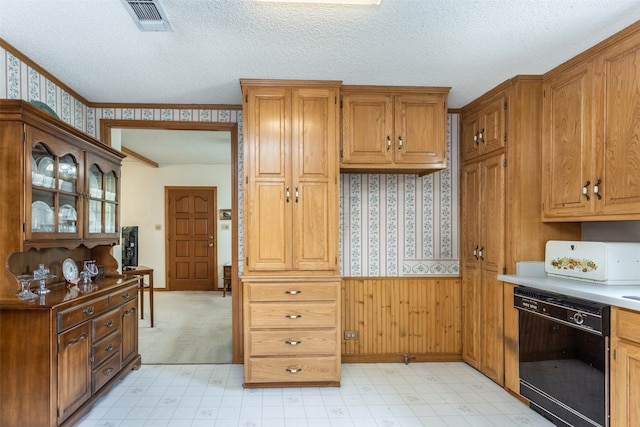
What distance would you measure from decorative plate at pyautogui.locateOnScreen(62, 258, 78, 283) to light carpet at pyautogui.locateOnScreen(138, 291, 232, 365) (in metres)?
1.18

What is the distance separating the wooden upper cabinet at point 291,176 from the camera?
289 centimetres

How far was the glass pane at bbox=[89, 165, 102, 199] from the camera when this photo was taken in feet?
9.27

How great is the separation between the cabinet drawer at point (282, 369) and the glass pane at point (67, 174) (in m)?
1.79

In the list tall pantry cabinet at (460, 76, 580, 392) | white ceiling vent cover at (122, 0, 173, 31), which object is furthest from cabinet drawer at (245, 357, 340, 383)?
white ceiling vent cover at (122, 0, 173, 31)

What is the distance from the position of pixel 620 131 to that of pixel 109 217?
3.73 metres

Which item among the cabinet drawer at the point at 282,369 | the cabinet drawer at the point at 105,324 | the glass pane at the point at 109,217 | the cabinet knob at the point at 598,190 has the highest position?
the cabinet knob at the point at 598,190

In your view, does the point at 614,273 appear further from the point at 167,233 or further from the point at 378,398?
the point at 167,233

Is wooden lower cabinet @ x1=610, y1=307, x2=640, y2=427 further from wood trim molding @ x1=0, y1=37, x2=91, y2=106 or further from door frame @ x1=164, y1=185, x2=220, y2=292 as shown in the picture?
door frame @ x1=164, y1=185, x2=220, y2=292

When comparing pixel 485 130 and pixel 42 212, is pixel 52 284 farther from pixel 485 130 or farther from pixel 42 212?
pixel 485 130

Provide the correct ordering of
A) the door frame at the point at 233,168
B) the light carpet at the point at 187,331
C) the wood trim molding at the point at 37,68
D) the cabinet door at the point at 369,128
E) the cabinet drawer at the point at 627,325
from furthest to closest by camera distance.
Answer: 1. the light carpet at the point at 187,331
2. the door frame at the point at 233,168
3. the cabinet door at the point at 369,128
4. the wood trim molding at the point at 37,68
5. the cabinet drawer at the point at 627,325

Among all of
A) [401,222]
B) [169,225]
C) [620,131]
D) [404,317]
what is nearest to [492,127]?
[620,131]

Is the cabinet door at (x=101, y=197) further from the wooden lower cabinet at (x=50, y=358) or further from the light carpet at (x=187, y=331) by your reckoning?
the light carpet at (x=187, y=331)

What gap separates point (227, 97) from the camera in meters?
3.30

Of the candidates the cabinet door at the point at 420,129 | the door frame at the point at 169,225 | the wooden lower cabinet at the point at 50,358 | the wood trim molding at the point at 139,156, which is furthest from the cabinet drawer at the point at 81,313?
the door frame at the point at 169,225
